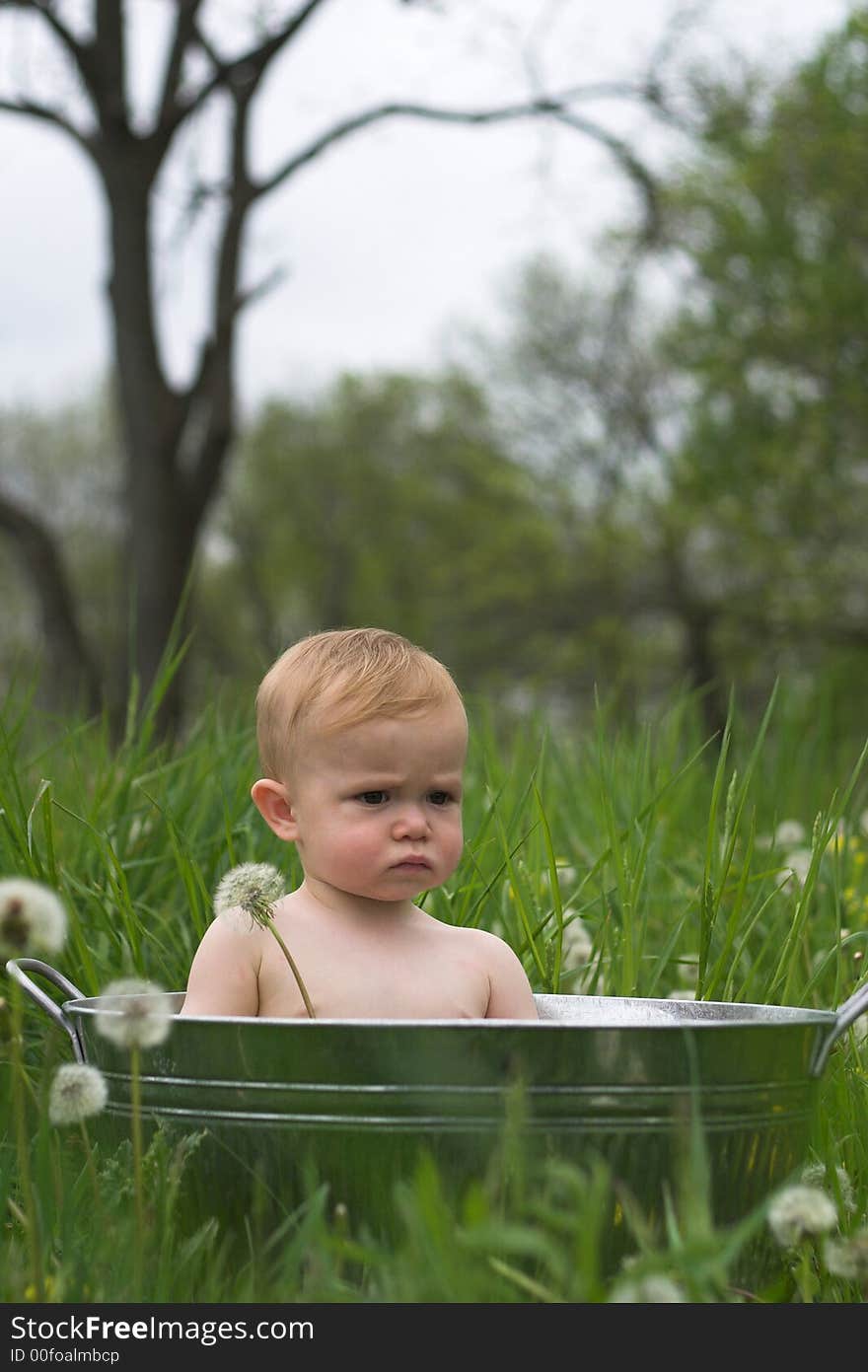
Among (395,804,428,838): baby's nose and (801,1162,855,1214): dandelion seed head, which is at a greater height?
(395,804,428,838): baby's nose

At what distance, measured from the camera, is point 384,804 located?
1970 mm

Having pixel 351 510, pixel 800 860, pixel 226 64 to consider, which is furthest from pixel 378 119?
pixel 351 510

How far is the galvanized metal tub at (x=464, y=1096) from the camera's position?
1.45 metres

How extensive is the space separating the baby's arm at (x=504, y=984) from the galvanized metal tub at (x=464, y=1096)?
19.7 inches

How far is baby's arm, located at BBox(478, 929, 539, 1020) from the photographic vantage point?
2039mm

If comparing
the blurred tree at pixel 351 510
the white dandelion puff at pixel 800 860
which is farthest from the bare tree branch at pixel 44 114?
the blurred tree at pixel 351 510

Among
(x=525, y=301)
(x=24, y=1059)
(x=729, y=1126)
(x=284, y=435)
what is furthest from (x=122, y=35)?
(x=284, y=435)

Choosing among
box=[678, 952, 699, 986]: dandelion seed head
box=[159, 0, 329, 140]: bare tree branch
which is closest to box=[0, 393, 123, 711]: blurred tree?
box=[159, 0, 329, 140]: bare tree branch

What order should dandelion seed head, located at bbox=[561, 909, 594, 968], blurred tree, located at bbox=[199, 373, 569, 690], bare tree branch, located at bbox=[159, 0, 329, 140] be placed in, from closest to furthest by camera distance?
dandelion seed head, located at bbox=[561, 909, 594, 968], bare tree branch, located at bbox=[159, 0, 329, 140], blurred tree, located at bbox=[199, 373, 569, 690]

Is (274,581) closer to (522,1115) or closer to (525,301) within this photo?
(525,301)

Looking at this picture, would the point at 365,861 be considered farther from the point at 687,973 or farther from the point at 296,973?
the point at 687,973

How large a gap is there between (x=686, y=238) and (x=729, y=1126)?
1208cm

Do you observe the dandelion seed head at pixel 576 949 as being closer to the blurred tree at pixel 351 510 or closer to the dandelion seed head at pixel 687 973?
the dandelion seed head at pixel 687 973

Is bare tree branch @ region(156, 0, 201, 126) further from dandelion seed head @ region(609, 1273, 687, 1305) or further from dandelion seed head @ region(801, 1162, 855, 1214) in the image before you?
dandelion seed head @ region(609, 1273, 687, 1305)
